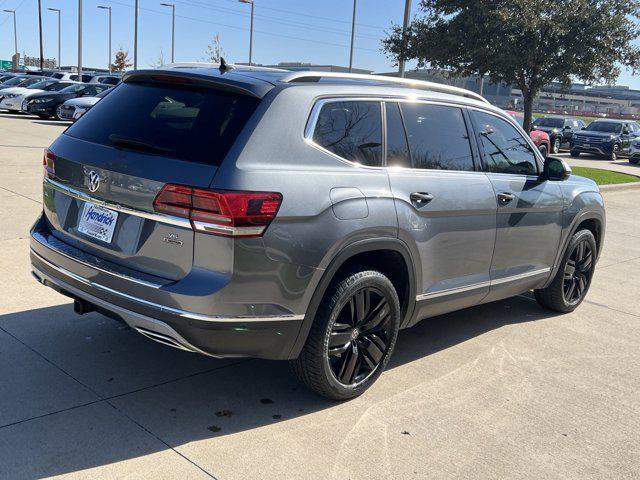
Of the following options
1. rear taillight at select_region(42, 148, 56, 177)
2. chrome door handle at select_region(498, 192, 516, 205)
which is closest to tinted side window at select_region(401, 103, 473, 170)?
chrome door handle at select_region(498, 192, 516, 205)

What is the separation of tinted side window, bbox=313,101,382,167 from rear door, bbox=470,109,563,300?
1.13m

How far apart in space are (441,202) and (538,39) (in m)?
13.4

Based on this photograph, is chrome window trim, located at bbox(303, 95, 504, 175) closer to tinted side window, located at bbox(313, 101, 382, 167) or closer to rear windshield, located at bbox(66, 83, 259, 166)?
tinted side window, located at bbox(313, 101, 382, 167)

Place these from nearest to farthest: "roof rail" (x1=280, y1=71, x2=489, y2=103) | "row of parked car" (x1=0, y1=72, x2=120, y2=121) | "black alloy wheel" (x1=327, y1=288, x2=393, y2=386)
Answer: "roof rail" (x1=280, y1=71, x2=489, y2=103)
"black alloy wheel" (x1=327, y1=288, x2=393, y2=386)
"row of parked car" (x1=0, y1=72, x2=120, y2=121)

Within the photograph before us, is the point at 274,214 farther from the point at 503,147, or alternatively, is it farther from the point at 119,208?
the point at 503,147

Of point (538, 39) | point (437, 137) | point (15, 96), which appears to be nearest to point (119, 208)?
point (437, 137)

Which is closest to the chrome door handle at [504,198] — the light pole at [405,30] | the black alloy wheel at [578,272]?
the black alloy wheel at [578,272]

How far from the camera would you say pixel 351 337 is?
153 inches

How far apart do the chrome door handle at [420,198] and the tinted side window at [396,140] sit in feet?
0.62

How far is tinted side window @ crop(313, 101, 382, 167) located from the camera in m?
3.66

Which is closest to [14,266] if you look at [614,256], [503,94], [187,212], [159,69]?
[159,69]

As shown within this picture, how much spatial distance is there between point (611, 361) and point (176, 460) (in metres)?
3.35

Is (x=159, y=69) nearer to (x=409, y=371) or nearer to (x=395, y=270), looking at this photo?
(x=395, y=270)

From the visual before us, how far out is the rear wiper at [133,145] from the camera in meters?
3.40
